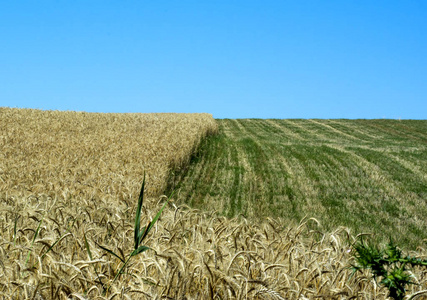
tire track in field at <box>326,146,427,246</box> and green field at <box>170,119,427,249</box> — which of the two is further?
green field at <box>170,119,427,249</box>

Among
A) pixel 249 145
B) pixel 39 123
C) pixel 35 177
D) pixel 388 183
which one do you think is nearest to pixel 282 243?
pixel 35 177

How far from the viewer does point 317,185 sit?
1259cm

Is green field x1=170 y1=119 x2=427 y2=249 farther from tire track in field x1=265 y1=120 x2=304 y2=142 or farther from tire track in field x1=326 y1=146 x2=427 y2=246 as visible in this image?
tire track in field x1=265 y1=120 x2=304 y2=142

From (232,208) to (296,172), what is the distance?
463 cm

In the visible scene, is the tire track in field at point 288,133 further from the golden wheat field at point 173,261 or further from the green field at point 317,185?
the golden wheat field at point 173,261

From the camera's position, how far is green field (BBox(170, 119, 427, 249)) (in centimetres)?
964

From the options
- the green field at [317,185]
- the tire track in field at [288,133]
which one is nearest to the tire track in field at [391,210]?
the green field at [317,185]

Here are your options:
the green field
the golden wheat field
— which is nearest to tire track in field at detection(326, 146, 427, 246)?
the green field

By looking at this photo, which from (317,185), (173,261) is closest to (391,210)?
(317,185)

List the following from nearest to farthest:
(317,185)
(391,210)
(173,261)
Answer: (173,261)
(391,210)
(317,185)

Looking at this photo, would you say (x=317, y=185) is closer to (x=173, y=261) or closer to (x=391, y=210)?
(x=391, y=210)

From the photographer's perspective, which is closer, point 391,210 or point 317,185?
point 391,210

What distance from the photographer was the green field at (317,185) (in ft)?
31.6

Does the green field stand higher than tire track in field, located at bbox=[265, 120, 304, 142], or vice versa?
tire track in field, located at bbox=[265, 120, 304, 142]
